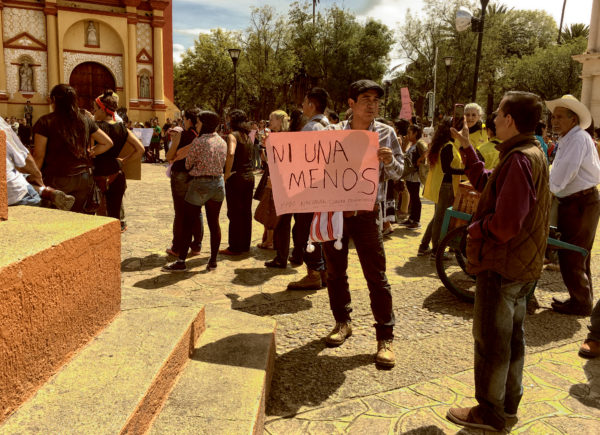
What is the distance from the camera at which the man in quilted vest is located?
2.59 meters

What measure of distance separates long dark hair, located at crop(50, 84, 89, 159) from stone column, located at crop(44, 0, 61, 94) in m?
29.0

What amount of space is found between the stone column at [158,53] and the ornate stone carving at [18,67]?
21.1 ft

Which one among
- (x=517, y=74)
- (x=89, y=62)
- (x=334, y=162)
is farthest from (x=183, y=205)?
(x=517, y=74)

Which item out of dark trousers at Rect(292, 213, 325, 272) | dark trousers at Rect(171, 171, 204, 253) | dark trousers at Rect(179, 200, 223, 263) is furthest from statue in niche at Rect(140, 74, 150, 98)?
dark trousers at Rect(292, 213, 325, 272)

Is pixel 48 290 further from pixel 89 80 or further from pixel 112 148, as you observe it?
pixel 89 80

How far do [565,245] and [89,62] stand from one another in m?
33.0

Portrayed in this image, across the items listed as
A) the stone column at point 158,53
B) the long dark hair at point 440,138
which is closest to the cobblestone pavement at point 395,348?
the long dark hair at point 440,138

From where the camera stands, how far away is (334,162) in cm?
335

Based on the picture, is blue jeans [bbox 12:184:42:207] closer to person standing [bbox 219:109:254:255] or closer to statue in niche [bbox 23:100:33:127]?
person standing [bbox 219:109:254:255]

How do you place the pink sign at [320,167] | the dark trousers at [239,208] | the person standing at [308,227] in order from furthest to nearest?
the dark trousers at [239,208] < the person standing at [308,227] < the pink sign at [320,167]

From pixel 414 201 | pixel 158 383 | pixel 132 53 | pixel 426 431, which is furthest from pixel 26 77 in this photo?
pixel 426 431

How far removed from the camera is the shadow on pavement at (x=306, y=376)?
308 cm

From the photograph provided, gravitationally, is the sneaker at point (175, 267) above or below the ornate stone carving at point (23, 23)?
below

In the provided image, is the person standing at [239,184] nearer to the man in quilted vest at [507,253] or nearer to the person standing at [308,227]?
the person standing at [308,227]
